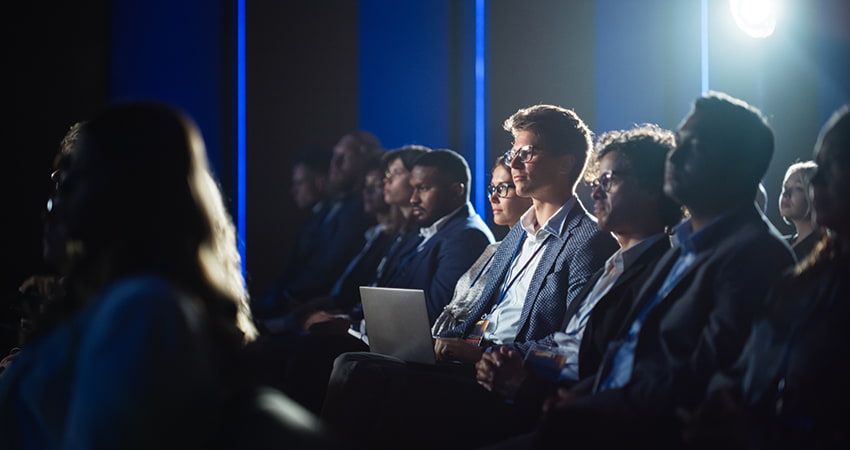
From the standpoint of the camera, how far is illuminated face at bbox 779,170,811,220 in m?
2.74

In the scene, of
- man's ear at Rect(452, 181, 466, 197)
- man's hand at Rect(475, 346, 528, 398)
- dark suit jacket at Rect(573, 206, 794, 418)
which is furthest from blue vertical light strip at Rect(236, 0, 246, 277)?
dark suit jacket at Rect(573, 206, 794, 418)

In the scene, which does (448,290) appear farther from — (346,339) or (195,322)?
(195,322)

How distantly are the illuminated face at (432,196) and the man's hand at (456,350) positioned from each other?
3.74 feet

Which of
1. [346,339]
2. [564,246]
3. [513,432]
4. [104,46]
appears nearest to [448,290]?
[346,339]

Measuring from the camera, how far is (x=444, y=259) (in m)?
3.54

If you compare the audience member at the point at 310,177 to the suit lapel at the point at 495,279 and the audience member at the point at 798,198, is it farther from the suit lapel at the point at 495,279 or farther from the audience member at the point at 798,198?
the audience member at the point at 798,198

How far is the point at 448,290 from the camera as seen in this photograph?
340 centimetres

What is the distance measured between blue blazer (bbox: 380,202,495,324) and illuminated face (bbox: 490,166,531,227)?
16 centimetres

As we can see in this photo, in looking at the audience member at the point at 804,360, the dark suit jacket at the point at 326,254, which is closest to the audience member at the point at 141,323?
the audience member at the point at 804,360

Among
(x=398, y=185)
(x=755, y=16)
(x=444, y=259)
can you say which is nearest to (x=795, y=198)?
(x=755, y=16)

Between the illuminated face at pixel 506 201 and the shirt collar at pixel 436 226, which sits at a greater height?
the illuminated face at pixel 506 201

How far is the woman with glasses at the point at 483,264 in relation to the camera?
305 centimetres

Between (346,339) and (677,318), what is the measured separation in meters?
2.16

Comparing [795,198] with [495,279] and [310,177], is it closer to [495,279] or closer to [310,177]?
[495,279]
